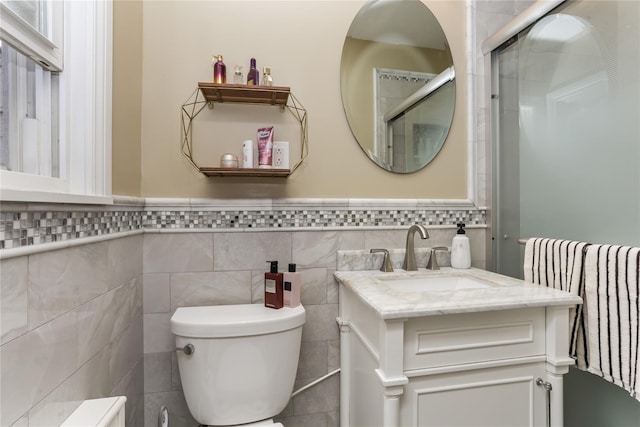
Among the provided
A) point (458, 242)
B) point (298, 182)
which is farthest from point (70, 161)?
point (458, 242)

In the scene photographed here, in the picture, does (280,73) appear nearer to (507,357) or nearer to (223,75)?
(223,75)

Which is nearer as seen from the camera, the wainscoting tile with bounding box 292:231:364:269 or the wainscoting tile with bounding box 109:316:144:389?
the wainscoting tile with bounding box 109:316:144:389

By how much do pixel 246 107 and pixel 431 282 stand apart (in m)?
1.04

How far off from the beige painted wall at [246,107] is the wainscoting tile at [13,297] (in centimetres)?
71

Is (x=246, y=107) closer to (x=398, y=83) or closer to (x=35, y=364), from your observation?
(x=398, y=83)

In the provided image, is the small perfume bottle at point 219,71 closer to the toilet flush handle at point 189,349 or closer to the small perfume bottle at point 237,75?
the small perfume bottle at point 237,75

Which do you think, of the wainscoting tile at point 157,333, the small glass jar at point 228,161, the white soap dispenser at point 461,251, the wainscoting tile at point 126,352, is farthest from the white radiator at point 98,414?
the white soap dispenser at point 461,251

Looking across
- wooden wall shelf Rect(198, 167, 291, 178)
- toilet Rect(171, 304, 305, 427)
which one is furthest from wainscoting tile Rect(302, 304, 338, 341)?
wooden wall shelf Rect(198, 167, 291, 178)

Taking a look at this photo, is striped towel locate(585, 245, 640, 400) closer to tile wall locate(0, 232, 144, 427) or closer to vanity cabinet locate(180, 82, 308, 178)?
vanity cabinet locate(180, 82, 308, 178)

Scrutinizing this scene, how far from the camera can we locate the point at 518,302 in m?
0.92

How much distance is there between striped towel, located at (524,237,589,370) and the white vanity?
0.08 meters

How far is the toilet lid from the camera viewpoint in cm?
103

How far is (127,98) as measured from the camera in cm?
112

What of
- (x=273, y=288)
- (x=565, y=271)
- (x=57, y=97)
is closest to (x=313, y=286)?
(x=273, y=288)
